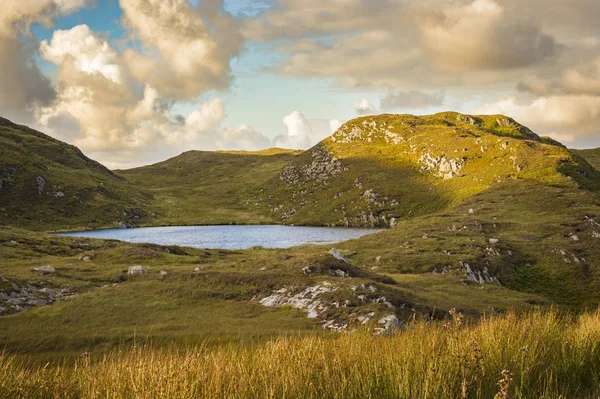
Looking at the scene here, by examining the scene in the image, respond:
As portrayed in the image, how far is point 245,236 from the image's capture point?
5123 inches

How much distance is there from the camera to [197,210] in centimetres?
19950

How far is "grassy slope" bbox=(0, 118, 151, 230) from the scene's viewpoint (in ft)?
502

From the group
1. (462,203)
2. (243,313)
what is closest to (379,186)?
(462,203)

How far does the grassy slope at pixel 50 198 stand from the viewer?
153 m

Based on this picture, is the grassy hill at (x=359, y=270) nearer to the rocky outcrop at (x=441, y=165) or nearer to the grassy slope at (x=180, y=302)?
the grassy slope at (x=180, y=302)

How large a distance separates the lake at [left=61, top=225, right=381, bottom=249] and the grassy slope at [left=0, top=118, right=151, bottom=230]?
1792 cm

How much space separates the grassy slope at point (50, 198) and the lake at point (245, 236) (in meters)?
17.9

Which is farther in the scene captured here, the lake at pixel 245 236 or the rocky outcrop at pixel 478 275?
the lake at pixel 245 236

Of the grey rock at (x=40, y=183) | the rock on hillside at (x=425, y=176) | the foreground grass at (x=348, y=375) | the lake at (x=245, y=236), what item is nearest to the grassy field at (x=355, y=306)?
the foreground grass at (x=348, y=375)

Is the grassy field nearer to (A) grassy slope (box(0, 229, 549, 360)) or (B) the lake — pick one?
(A) grassy slope (box(0, 229, 549, 360))

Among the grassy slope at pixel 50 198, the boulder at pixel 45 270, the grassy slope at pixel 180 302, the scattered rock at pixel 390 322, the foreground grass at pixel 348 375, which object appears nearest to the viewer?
the foreground grass at pixel 348 375

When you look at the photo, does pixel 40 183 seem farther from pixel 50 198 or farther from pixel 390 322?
pixel 390 322

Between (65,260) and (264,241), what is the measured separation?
233 feet

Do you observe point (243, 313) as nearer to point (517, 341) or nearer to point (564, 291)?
point (517, 341)
